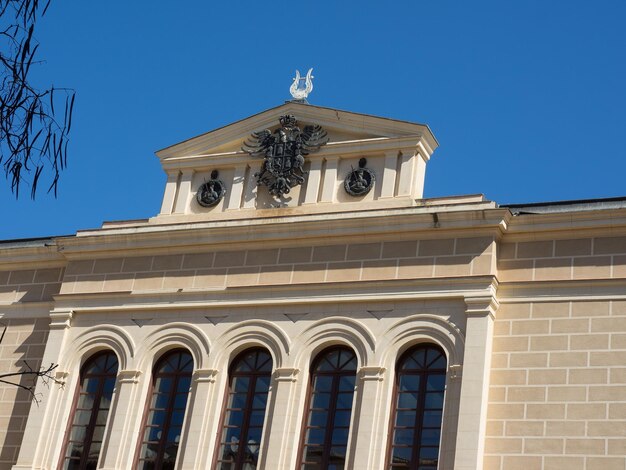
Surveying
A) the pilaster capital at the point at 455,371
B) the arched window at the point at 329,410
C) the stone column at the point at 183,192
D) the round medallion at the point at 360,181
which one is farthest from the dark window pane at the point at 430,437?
the stone column at the point at 183,192

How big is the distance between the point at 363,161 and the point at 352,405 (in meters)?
4.97

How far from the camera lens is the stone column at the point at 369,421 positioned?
61.9ft

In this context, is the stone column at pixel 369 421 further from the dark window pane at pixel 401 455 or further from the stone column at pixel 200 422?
the stone column at pixel 200 422

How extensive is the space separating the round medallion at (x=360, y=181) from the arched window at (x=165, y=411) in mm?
4583

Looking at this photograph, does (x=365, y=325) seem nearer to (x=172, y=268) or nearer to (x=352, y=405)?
(x=352, y=405)

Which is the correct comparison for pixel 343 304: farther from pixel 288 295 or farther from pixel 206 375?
pixel 206 375

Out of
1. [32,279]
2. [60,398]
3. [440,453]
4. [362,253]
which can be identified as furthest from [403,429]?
[32,279]

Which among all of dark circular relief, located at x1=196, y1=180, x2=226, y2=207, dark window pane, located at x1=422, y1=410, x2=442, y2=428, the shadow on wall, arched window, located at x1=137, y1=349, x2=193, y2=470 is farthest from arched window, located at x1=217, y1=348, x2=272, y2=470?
the shadow on wall

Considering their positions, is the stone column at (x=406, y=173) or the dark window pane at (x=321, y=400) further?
the stone column at (x=406, y=173)

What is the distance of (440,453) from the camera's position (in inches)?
720

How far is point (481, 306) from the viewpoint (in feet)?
62.4

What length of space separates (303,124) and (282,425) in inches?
248

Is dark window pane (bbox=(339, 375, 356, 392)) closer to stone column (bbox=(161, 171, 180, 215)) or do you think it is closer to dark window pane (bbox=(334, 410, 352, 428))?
dark window pane (bbox=(334, 410, 352, 428))

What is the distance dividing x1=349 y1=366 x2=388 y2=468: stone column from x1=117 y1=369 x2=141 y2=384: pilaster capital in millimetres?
4658
